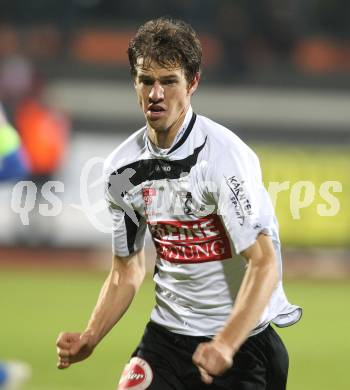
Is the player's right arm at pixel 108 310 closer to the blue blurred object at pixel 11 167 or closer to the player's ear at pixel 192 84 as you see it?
the player's ear at pixel 192 84

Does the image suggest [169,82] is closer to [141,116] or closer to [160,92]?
[160,92]

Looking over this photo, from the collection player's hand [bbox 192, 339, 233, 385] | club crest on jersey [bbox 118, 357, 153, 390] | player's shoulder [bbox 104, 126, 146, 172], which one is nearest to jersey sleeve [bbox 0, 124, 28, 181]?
player's shoulder [bbox 104, 126, 146, 172]

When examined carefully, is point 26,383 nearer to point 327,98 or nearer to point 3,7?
point 327,98

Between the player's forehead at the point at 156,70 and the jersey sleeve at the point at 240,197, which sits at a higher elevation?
the player's forehead at the point at 156,70

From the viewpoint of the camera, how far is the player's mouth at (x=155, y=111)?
3.49 metres

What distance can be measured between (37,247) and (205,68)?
3517 millimetres

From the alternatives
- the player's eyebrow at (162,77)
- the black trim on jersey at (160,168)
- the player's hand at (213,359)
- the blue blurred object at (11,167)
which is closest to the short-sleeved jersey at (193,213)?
the black trim on jersey at (160,168)

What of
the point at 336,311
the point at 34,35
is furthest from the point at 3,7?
the point at 336,311

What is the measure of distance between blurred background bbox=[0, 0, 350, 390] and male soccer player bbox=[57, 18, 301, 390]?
20.1 feet

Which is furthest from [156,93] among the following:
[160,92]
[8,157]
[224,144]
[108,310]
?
[8,157]

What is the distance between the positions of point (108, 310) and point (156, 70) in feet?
3.16

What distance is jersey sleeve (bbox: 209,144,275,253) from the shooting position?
11.1 feet

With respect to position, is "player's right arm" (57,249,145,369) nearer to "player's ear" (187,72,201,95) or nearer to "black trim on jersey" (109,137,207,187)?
"black trim on jersey" (109,137,207,187)

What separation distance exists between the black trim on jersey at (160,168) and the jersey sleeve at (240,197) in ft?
0.44
